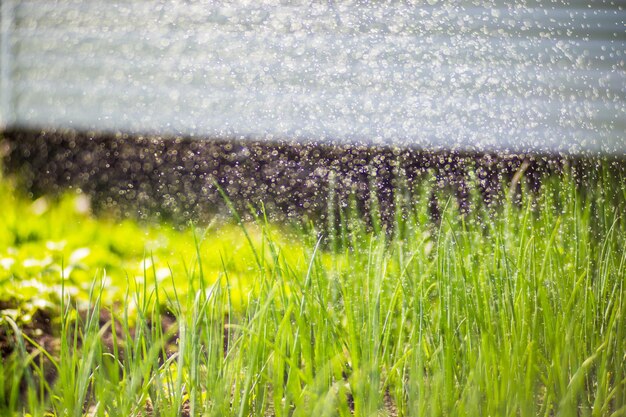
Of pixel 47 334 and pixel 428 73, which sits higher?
pixel 428 73

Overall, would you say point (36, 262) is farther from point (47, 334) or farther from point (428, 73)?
point (428, 73)

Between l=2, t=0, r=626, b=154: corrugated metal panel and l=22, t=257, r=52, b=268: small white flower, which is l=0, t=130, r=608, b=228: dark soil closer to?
l=2, t=0, r=626, b=154: corrugated metal panel

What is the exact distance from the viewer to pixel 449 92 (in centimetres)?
119

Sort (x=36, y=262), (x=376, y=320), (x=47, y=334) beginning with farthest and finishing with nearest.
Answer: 1. (x=36, y=262)
2. (x=47, y=334)
3. (x=376, y=320)

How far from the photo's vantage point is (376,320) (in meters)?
0.87

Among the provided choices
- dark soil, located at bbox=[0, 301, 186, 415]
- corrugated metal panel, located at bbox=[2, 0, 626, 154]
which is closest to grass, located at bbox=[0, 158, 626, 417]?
dark soil, located at bbox=[0, 301, 186, 415]

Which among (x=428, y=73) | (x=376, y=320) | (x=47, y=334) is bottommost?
(x=47, y=334)

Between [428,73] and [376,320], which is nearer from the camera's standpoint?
[376,320]

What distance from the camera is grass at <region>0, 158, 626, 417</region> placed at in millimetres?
853

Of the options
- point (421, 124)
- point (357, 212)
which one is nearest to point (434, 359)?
point (357, 212)

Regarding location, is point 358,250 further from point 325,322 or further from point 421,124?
point 421,124

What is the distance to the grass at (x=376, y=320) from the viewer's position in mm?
853

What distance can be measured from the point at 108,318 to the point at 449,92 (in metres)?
0.88

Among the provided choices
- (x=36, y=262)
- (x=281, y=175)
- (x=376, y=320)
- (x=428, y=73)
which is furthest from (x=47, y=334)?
(x=428, y=73)
